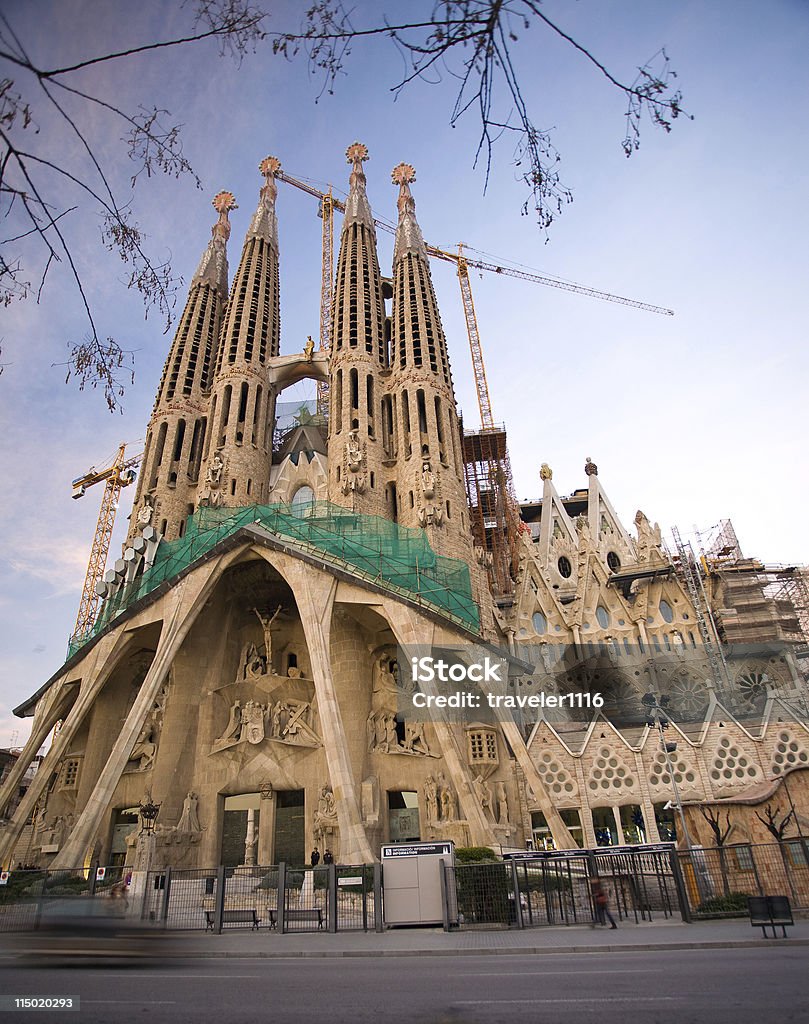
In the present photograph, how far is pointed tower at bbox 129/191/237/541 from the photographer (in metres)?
32.3

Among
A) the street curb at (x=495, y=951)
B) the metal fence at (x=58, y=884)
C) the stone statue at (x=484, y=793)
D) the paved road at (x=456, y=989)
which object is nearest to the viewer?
the paved road at (x=456, y=989)

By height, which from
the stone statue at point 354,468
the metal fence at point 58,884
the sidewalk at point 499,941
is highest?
the stone statue at point 354,468

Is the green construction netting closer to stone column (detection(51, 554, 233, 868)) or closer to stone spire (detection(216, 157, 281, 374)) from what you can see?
stone column (detection(51, 554, 233, 868))

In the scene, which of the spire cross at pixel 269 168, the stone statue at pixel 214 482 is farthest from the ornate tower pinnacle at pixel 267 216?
the stone statue at pixel 214 482

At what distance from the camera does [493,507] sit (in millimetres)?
49344

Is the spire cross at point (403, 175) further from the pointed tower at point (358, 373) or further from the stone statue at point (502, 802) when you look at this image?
the stone statue at point (502, 802)

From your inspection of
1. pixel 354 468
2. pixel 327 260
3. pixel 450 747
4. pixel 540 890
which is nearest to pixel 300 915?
pixel 540 890

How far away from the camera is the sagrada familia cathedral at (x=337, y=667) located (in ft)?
76.8

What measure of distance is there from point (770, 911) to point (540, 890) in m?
5.27

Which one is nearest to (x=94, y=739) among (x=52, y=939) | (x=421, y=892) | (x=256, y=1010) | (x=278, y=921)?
(x=278, y=921)

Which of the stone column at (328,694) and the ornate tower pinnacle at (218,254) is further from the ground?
the ornate tower pinnacle at (218,254)

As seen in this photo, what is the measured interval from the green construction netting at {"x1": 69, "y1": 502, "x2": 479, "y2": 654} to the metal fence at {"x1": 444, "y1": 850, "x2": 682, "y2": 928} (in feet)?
37.3

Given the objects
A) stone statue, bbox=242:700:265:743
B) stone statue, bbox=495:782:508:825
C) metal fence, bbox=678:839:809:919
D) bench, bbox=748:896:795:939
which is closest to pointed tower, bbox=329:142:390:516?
stone statue, bbox=242:700:265:743

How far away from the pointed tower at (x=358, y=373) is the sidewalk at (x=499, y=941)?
20592 millimetres
